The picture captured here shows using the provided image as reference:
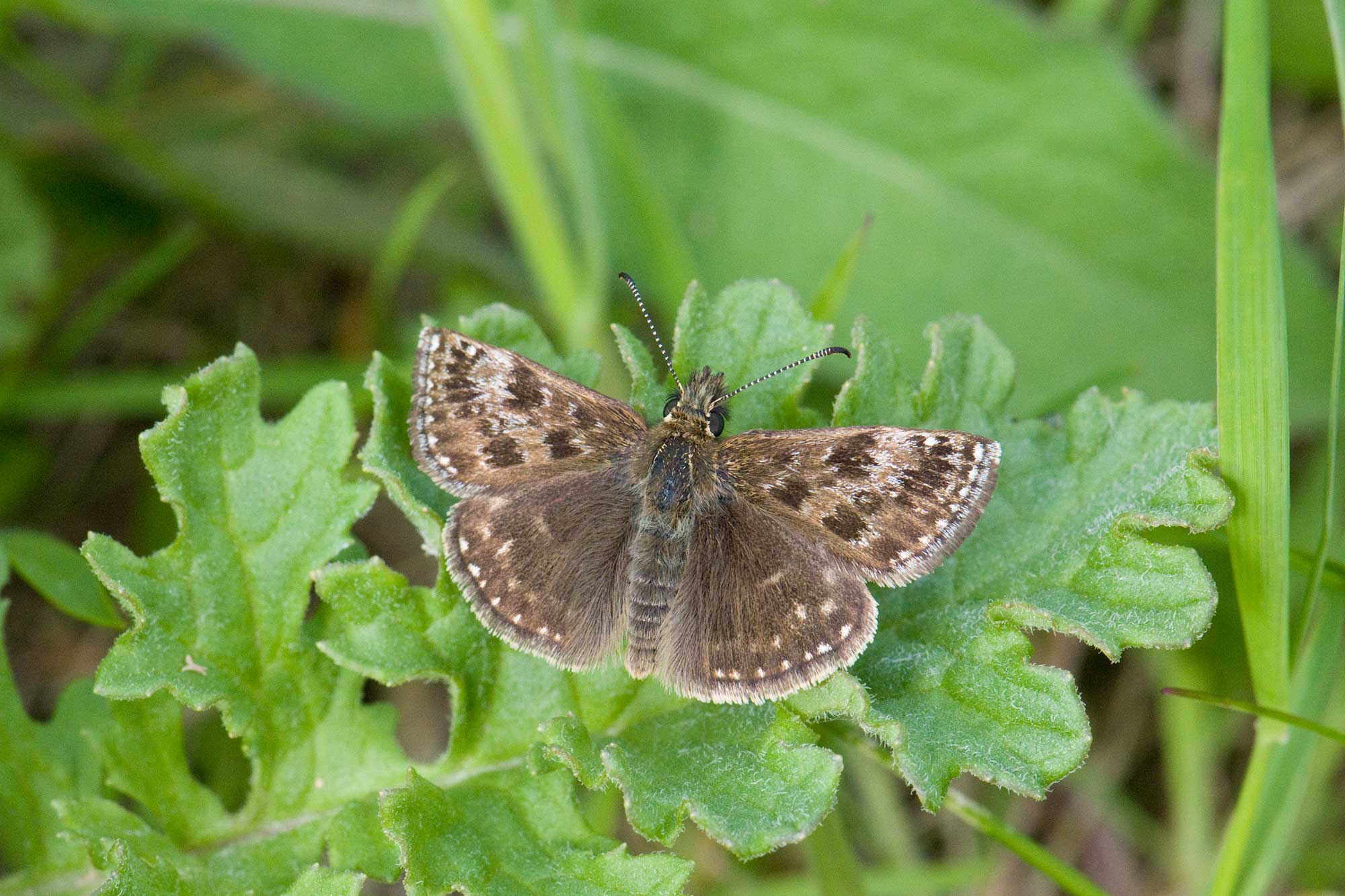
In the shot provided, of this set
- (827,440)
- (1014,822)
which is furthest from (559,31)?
(1014,822)

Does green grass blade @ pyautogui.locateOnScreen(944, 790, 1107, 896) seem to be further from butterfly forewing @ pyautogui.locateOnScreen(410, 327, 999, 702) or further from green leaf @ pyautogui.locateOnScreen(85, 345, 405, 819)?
green leaf @ pyautogui.locateOnScreen(85, 345, 405, 819)

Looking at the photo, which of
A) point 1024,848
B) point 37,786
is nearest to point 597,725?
point 1024,848

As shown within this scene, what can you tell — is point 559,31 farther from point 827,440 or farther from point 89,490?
point 89,490

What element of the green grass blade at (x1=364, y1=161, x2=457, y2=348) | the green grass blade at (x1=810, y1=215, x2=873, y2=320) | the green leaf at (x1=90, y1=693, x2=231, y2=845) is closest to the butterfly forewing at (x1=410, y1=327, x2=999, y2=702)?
the green grass blade at (x1=810, y1=215, x2=873, y2=320)

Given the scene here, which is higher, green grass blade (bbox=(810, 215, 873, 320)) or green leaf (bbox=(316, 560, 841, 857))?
green grass blade (bbox=(810, 215, 873, 320))

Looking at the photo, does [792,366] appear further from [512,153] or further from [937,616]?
[512,153]

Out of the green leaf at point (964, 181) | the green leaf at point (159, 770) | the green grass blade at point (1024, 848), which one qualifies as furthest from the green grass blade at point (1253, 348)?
the green leaf at point (159, 770)
